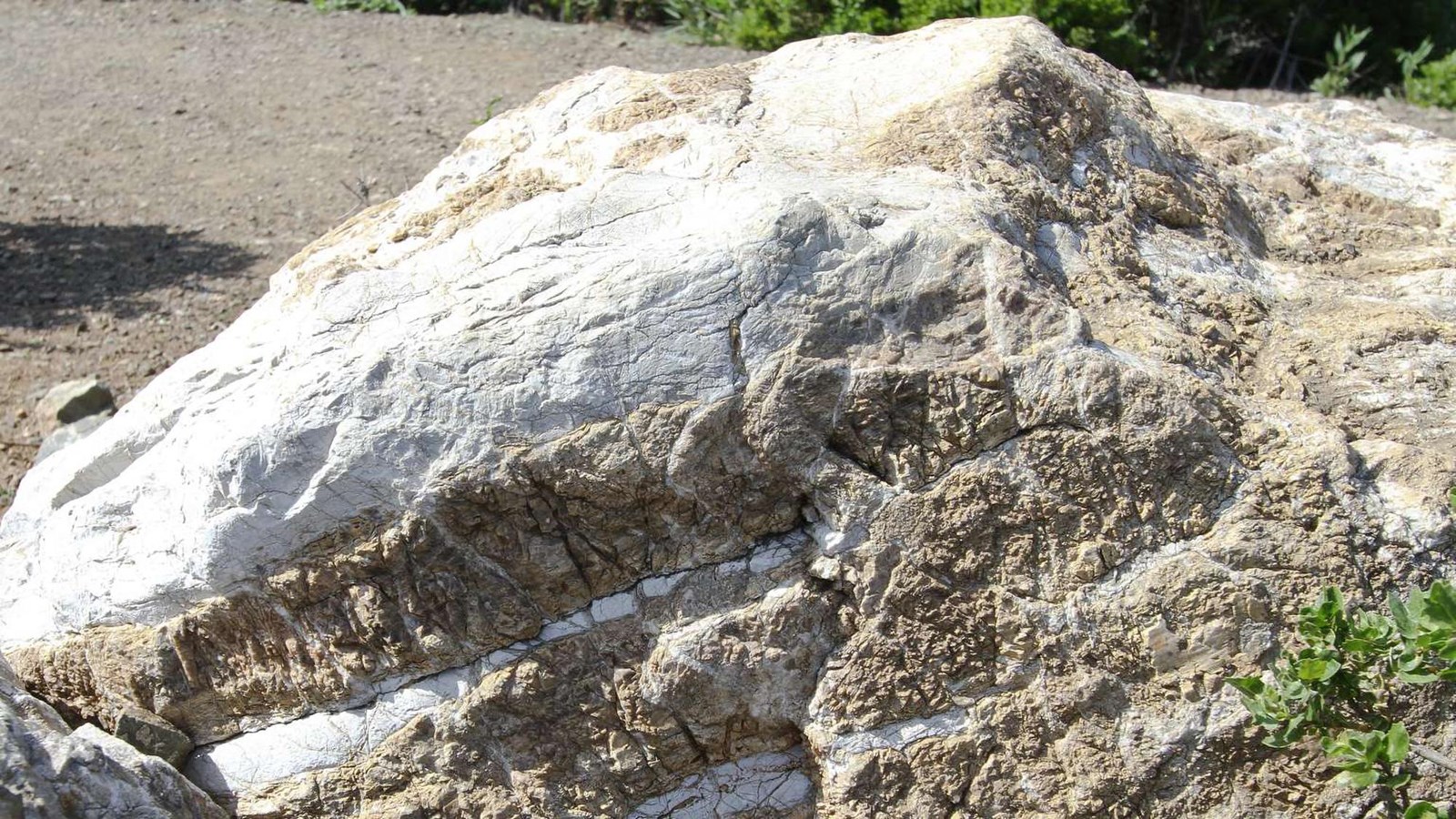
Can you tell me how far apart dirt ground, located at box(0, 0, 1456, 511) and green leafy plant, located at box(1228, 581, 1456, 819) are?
4034mm

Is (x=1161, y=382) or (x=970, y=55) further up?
(x=970, y=55)

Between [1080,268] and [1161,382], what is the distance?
35 centimetres

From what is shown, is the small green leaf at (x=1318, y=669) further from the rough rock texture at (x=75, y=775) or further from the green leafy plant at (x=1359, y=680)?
the rough rock texture at (x=75, y=775)

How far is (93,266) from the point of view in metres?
6.23

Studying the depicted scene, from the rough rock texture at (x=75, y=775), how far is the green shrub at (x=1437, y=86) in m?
7.68

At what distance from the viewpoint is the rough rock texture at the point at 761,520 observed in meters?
2.56

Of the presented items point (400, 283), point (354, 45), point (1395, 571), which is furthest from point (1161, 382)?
point (354, 45)

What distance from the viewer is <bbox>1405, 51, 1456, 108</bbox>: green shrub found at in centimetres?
779

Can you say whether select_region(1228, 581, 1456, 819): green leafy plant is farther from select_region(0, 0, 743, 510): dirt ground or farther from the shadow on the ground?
the shadow on the ground

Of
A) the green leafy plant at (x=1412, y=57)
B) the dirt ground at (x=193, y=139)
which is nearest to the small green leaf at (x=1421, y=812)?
the dirt ground at (x=193, y=139)

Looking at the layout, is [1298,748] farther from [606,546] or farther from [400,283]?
[400,283]

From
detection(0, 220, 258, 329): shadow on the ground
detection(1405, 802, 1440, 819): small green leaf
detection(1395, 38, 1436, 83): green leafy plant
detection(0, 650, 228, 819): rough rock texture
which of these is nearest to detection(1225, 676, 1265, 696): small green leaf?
detection(1405, 802, 1440, 819): small green leaf

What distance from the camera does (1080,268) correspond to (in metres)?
2.81

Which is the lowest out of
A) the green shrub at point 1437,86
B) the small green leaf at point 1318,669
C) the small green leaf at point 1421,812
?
the small green leaf at point 1421,812
